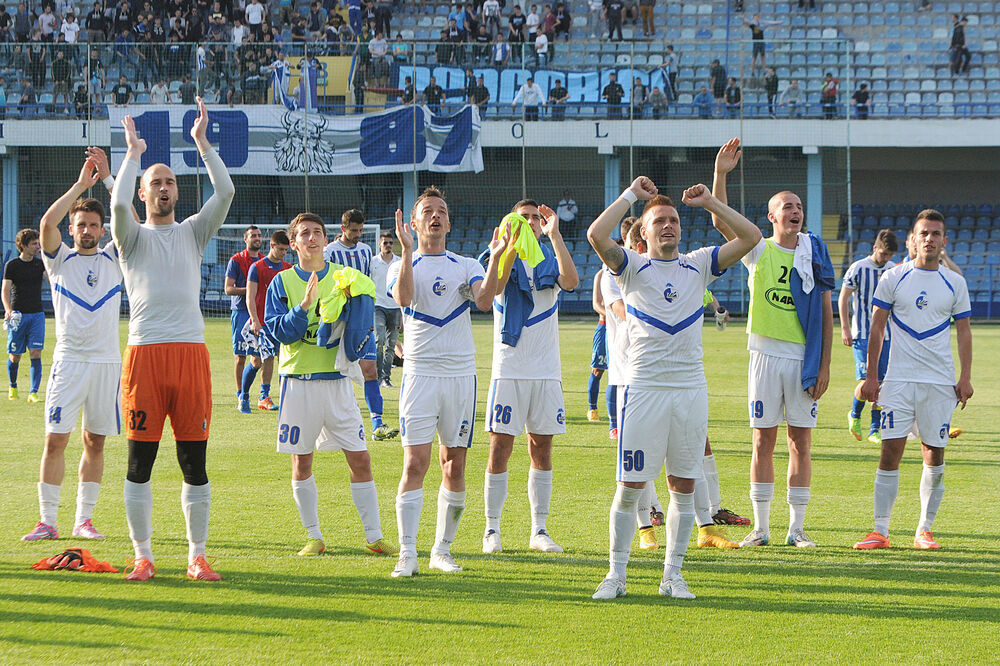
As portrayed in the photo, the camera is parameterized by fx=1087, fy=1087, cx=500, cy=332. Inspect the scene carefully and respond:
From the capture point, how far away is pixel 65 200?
21.4 ft

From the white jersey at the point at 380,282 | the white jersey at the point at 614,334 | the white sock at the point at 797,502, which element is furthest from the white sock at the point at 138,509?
the white jersey at the point at 380,282

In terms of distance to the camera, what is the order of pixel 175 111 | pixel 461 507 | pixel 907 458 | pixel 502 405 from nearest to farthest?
1. pixel 461 507
2. pixel 502 405
3. pixel 907 458
4. pixel 175 111

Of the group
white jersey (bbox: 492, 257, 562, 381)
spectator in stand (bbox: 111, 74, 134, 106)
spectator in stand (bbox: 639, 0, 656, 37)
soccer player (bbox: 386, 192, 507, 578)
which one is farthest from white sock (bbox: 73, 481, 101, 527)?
spectator in stand (bbox: 639, 0, 656, 37)

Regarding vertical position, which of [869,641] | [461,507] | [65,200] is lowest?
[869,641]

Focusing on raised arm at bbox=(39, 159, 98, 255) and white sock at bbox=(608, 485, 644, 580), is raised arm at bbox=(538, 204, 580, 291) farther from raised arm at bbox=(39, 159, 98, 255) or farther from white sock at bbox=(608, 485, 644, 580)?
raised arm at bbox=(39, 159, 98, 255)

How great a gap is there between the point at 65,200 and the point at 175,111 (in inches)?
864

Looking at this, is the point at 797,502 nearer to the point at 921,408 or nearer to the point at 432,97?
the point at 921,408

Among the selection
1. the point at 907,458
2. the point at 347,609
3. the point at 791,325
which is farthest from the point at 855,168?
the point at 347,609

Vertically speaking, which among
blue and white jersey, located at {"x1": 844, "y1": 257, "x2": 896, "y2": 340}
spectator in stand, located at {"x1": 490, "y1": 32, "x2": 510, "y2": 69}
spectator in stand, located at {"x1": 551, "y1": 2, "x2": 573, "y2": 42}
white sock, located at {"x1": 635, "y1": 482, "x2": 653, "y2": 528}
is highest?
→ spectator in stand, located at {"x1": 551, "y1": 2, "x2": 573, "y2": 42}

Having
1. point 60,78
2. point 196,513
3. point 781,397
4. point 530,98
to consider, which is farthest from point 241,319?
point 530,98

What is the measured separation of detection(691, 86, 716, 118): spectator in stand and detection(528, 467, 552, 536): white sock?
2470 centimetres

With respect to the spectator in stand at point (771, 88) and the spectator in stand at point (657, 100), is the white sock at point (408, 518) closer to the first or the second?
the spectator in stand at point (657, 100)

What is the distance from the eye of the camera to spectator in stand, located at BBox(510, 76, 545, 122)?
2934cm

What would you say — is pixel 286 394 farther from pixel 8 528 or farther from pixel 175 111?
pixel 175 111
